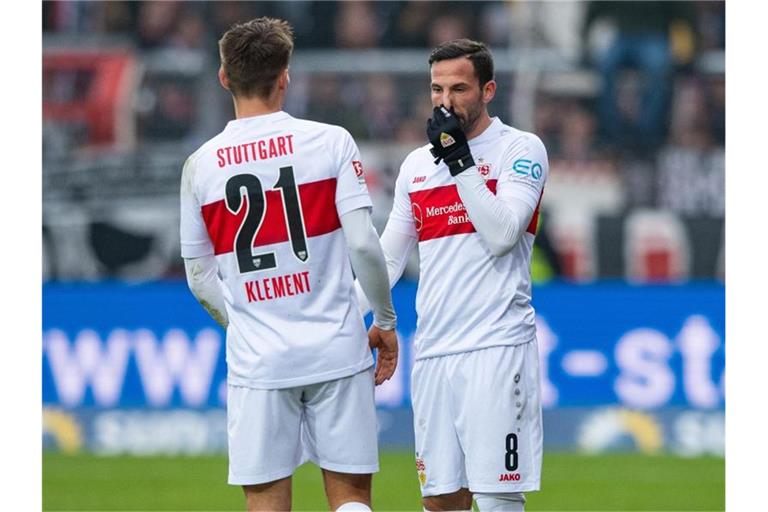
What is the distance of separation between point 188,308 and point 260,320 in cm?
583

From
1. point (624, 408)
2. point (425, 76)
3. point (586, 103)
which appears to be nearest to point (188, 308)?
point (624, 408)

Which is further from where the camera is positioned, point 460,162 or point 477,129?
point 477,129

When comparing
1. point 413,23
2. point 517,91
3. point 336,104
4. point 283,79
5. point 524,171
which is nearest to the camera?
point 283,79

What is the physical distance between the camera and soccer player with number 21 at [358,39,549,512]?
15.6 ft

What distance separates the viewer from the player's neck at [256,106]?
14.8 feet

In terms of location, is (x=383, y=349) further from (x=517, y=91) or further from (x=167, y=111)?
(x=167, y=111)

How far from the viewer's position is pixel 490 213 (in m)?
4.69

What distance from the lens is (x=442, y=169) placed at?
16.3ft

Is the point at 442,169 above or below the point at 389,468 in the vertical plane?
above

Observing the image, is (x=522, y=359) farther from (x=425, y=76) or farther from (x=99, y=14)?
(x=99, y=14)

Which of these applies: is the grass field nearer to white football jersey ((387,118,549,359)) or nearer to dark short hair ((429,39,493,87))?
white football jersey ((387,118,549,359))

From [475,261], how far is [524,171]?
36cm

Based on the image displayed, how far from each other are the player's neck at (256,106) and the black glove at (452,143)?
57 cm

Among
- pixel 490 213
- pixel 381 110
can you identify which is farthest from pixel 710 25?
pixel 490 213
